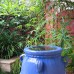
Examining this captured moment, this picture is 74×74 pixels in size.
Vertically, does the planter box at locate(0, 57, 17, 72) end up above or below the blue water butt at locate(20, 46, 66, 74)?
below

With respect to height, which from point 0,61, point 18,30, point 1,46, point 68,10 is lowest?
point 0,61

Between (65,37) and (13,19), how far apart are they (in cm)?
187

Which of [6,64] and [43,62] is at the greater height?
[43,62]

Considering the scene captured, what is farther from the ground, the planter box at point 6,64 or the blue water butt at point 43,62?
the blue water butt at point 43,62

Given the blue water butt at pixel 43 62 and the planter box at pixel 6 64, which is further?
the planter box at pixel 6 64

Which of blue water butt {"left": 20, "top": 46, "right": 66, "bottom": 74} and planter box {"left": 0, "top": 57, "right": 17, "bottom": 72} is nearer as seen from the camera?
blue water butt {"left": 20, "top": 46, "right": 66, "bottom": 74}

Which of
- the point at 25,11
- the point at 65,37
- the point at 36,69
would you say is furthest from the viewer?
the point at 25,11

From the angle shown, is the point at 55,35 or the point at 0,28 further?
the point at 0,28

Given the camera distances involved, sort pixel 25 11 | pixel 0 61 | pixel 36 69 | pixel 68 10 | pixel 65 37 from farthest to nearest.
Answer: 1. pixel 0 61
2. pixel 25 11
3. pixel 68 10
4. pixel 65 37
5. pixel 36 69

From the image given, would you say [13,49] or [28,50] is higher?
[28,50]

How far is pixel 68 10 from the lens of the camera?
9.01 feet

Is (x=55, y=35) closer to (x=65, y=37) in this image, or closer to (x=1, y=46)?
(x=65, y=37)

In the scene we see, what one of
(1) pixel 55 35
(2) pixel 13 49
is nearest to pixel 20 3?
(2) pixel 13 49

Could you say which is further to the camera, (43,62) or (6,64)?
(6,64)
